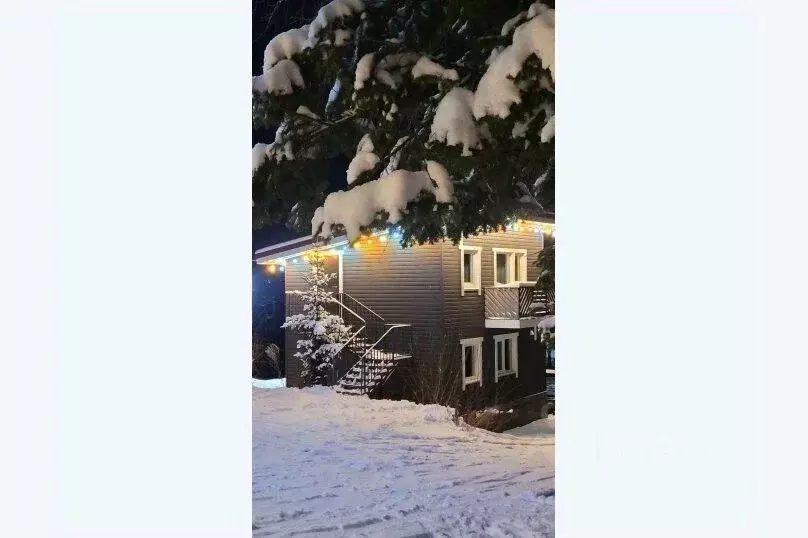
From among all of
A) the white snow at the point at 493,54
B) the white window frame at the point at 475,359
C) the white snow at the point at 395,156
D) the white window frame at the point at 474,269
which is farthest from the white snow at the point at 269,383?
the white snow at the point at 493,54

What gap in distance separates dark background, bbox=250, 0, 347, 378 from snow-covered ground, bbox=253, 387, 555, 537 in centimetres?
24

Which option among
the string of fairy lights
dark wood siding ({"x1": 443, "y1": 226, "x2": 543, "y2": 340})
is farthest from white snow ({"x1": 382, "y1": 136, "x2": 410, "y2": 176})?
dark wood siding ({"x1": 443, "y1": 226, "x2": 543, "y2": 340})

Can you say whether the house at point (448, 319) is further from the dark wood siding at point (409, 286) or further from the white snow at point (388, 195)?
the white snow at point (388, 195)

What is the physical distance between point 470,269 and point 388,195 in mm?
502

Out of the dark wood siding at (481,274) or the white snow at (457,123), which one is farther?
the dark wood siding at (481,274)

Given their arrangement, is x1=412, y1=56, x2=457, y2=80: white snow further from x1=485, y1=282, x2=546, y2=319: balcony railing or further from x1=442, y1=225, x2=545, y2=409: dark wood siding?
x1=485, y1=282, x2=546, y2=319: balcony railing

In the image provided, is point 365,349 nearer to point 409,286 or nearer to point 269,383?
point 409,286

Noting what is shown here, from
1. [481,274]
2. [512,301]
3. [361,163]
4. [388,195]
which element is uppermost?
[361,163]

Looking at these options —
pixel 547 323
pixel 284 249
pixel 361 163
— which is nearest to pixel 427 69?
pixel 361 163

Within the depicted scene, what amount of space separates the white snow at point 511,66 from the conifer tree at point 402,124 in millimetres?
18

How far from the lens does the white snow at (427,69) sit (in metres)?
2.85

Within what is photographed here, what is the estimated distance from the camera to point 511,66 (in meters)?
2.46
